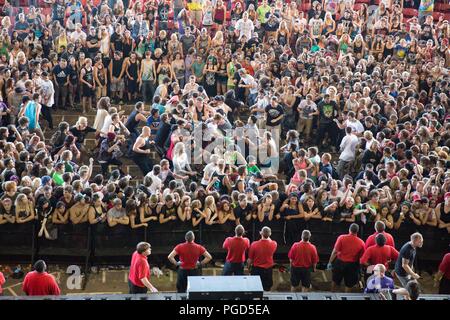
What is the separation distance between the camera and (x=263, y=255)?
1415 cm

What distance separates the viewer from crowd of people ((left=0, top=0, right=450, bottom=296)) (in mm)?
15305

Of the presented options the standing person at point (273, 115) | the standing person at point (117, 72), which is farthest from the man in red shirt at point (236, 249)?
the standing person at point (117, 72)

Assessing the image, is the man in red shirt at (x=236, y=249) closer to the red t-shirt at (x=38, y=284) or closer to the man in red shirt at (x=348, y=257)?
the man in red shirt at (x=348, y=257)

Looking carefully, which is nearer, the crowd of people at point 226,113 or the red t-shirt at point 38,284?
the red t-shirt at point 38,284

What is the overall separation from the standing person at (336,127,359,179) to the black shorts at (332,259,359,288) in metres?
3.64

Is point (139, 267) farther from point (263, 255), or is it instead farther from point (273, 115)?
point (273, 115)

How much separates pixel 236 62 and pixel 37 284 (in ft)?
31.5

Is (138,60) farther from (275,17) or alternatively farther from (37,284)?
(37,284)

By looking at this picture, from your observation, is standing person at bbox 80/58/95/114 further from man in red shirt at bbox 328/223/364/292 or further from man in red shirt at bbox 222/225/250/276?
man in red shirt at bbox 328/223/364/292

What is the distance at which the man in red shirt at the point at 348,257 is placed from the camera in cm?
1426

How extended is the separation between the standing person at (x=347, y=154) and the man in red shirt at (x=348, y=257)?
3666mm

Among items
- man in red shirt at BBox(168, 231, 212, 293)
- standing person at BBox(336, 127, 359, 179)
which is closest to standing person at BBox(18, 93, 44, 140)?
man in red shirt at BBox(168, 231, 212, 293)
